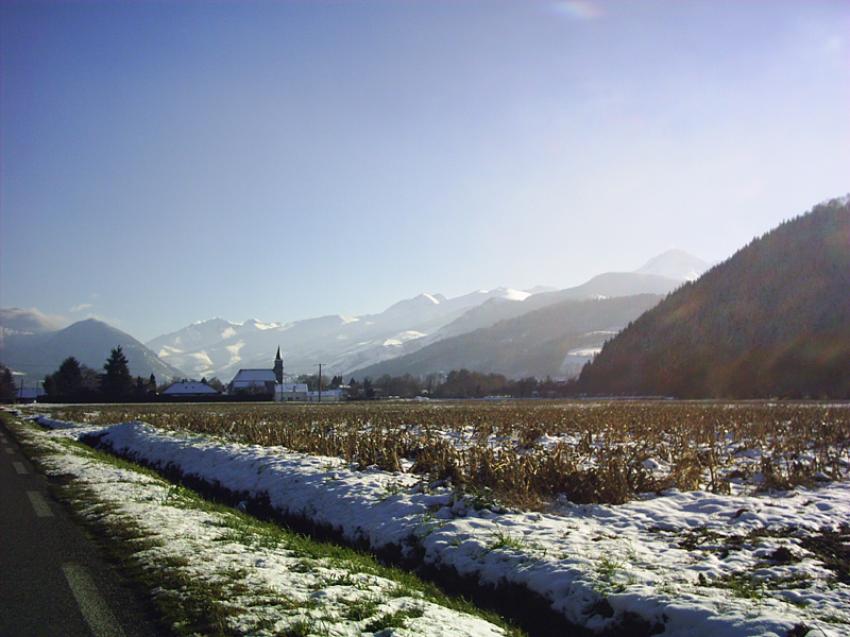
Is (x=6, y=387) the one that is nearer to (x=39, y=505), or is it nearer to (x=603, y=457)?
(x=39, y=505)

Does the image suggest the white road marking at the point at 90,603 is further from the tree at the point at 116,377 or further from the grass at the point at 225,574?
the tree at the point at 116,377

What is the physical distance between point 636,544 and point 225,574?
5.39 m

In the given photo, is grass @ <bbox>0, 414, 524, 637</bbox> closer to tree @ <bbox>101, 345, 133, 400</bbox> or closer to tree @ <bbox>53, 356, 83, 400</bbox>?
tree @ <bbox>101, 345, 133, 400</bbox>

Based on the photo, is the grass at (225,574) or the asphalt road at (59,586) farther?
the grass at (225,574)

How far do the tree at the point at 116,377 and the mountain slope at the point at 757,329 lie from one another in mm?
103503

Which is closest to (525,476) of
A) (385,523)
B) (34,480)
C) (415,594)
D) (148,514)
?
(385,523)

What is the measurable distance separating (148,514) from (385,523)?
4.09 meters

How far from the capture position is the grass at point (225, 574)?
552 centimetres

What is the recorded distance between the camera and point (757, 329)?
418ft

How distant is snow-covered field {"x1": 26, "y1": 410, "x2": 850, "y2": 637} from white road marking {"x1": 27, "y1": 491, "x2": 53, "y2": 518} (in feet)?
13.2

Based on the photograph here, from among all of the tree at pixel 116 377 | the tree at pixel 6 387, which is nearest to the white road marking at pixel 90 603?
the tree at pixel 116 377

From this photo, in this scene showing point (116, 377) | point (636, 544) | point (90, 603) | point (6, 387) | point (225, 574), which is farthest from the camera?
point (6, 387)

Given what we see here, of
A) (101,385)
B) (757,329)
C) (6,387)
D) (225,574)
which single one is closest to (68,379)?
(6,387)

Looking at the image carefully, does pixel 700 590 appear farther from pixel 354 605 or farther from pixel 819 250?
pixel 819 250
